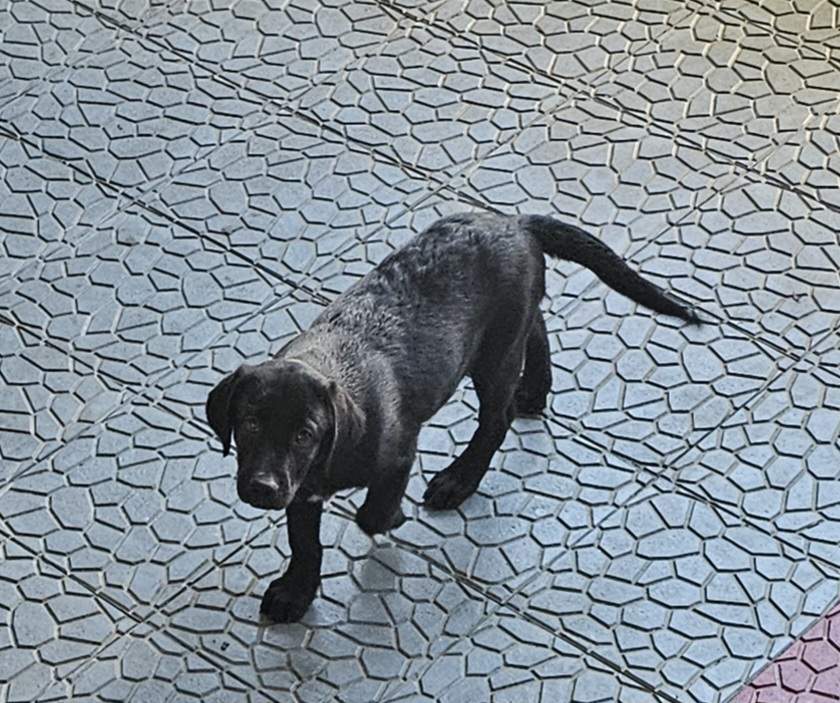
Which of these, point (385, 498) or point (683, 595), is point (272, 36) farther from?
point (683, 595)

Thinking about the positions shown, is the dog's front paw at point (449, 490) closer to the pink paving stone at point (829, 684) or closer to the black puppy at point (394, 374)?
the black puppy at point (394, 374)

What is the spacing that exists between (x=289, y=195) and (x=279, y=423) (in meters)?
1.28

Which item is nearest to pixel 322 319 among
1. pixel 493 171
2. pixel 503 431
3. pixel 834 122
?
pixel 503 431

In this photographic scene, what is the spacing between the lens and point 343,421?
277 cm

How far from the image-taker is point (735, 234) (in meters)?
3.73

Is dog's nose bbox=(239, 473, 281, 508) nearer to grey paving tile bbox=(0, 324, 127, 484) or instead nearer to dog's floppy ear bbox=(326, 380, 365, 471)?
dog's floppy ear bbox=(326, 380, 365, 471)

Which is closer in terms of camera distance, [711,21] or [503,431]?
[503,431]

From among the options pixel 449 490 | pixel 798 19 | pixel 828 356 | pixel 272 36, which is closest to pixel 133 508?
pixel 449 490

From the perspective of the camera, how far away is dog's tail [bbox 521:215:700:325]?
125 inches

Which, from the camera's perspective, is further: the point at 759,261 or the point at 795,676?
the point at 759,261

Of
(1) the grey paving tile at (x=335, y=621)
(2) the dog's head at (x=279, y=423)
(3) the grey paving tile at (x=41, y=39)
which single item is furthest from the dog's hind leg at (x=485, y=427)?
(3) the grey paving tile at (x=41, y=39)

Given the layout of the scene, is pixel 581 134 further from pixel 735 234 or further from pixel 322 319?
pixel 322 319

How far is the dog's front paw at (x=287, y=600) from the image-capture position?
10.0 ft

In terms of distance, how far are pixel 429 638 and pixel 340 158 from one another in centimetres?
129
